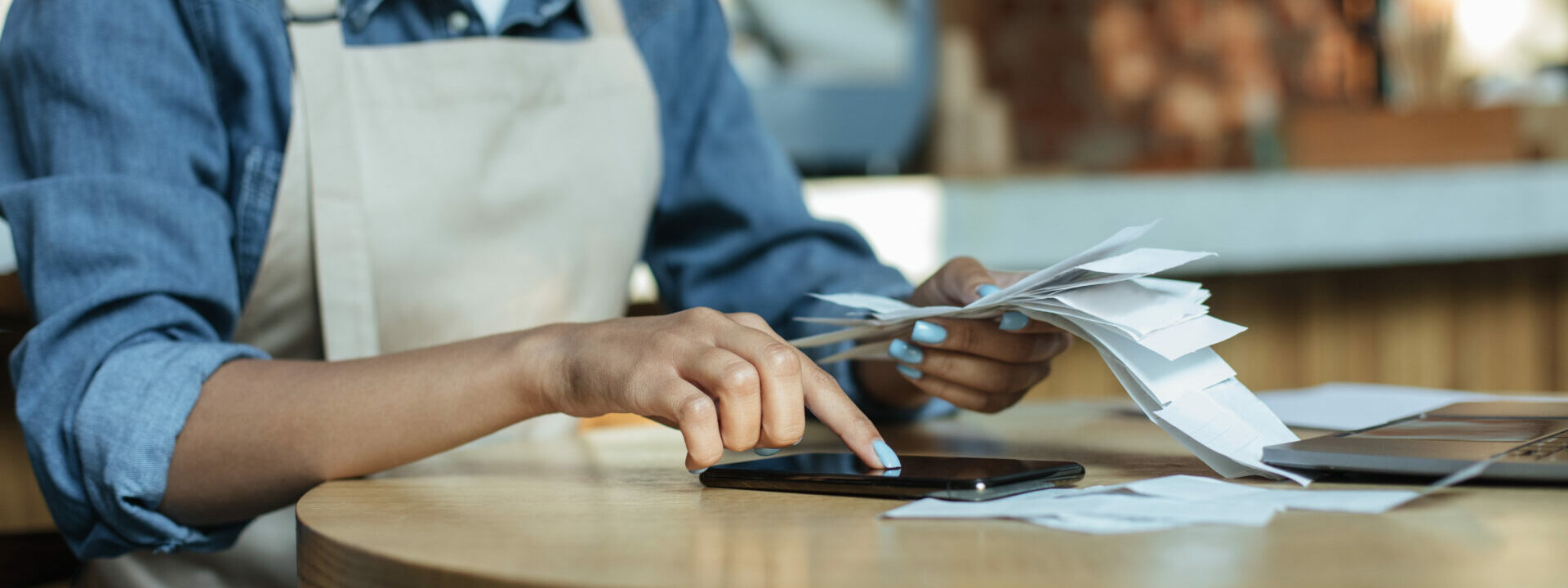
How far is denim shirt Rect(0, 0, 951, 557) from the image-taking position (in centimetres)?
64

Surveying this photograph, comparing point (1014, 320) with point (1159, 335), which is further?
point (1014, 320)

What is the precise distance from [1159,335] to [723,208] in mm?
535

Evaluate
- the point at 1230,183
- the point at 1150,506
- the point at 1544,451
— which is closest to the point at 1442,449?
the point at 1544,451

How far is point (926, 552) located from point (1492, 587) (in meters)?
0.16

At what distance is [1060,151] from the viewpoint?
7.81ft

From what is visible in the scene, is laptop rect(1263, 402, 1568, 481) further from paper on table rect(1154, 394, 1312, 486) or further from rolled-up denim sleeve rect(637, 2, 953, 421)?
rolled-up denim sleeve rect(637, 2, 953, 421)

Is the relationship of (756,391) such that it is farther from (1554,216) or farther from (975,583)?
(1554,216)

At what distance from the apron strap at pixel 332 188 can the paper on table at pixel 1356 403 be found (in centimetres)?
58

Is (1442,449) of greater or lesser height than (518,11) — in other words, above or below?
below

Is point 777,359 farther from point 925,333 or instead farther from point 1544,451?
point 1544,451

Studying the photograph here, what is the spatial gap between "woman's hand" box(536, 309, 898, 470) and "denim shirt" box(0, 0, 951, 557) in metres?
0.22

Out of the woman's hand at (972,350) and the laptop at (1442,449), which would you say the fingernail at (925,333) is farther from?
the laptop at (1442,449)

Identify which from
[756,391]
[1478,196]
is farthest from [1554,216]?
[756,391]

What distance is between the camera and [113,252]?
0.67 metres
